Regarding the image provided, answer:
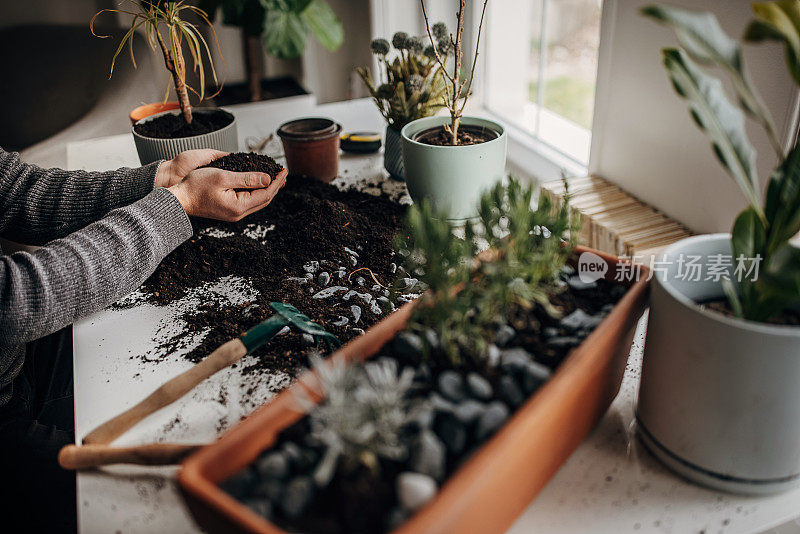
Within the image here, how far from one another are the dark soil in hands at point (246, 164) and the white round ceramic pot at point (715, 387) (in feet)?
2.66

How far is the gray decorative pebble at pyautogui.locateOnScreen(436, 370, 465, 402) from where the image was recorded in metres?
0.56

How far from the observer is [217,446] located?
502 millimetres

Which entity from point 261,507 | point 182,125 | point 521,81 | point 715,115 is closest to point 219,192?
point 182,125

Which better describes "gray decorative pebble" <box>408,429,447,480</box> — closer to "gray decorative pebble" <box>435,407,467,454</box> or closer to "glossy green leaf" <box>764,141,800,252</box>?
"gray decorative pebble" <box>435,407,467,454</box>

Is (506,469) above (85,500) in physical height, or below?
above

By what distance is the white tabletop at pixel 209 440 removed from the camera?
63cm

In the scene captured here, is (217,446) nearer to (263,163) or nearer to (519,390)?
(519,390)

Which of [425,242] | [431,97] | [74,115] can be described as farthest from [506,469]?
[74,115]

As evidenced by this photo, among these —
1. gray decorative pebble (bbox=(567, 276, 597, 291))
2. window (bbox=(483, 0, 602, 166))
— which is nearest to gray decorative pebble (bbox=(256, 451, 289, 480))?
gray decorative pebble (bbox=(567, 276, 597, 291))

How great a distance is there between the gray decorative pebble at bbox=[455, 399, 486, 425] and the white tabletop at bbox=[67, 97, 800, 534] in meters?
0.17

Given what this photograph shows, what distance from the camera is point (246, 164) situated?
1188 millimetres

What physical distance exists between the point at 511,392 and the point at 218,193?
0.74 meters

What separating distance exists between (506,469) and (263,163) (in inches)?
34.7

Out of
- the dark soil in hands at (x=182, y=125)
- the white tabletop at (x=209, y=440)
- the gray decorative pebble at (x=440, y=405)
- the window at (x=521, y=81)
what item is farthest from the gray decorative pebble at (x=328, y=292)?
the window at (x=521, y=81)
